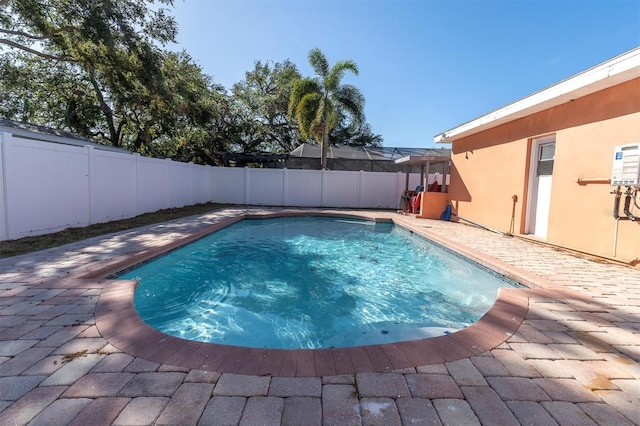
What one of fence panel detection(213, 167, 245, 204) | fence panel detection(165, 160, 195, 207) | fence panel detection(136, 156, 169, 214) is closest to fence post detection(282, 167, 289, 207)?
fence panel detection(213, 167, 245, 204)

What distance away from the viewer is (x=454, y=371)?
1.87 m

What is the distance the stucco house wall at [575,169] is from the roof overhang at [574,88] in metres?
0.16

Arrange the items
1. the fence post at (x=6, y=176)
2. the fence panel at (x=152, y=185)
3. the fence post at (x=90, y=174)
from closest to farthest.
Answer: the fence post at (x=6, y=176), the fence post at (x=90, y=174), the fence panel at (x=152, y=185)

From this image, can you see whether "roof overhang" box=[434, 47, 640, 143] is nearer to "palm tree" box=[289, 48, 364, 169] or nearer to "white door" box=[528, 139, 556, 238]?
"white door" box=[528, 139, 556, 238]

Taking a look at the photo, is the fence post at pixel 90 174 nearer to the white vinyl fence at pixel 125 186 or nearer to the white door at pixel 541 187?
the white vinyl fence at pixel 125 186

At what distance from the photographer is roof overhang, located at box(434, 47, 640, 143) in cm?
448

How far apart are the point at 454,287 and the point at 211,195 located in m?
12.9

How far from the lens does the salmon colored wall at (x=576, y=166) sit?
4879 mm

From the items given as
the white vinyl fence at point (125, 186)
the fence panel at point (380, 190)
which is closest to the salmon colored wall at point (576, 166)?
the fence panel at point (380, 190)

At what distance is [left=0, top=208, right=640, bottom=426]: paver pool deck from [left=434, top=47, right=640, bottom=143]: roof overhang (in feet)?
12.5

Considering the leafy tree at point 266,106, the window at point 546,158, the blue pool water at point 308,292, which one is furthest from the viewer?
the leafy tree at point 266,106

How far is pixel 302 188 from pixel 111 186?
26.9ft

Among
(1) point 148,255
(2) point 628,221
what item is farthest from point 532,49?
(1) point 148,255

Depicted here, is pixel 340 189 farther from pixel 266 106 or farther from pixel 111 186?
pixel 111 186
